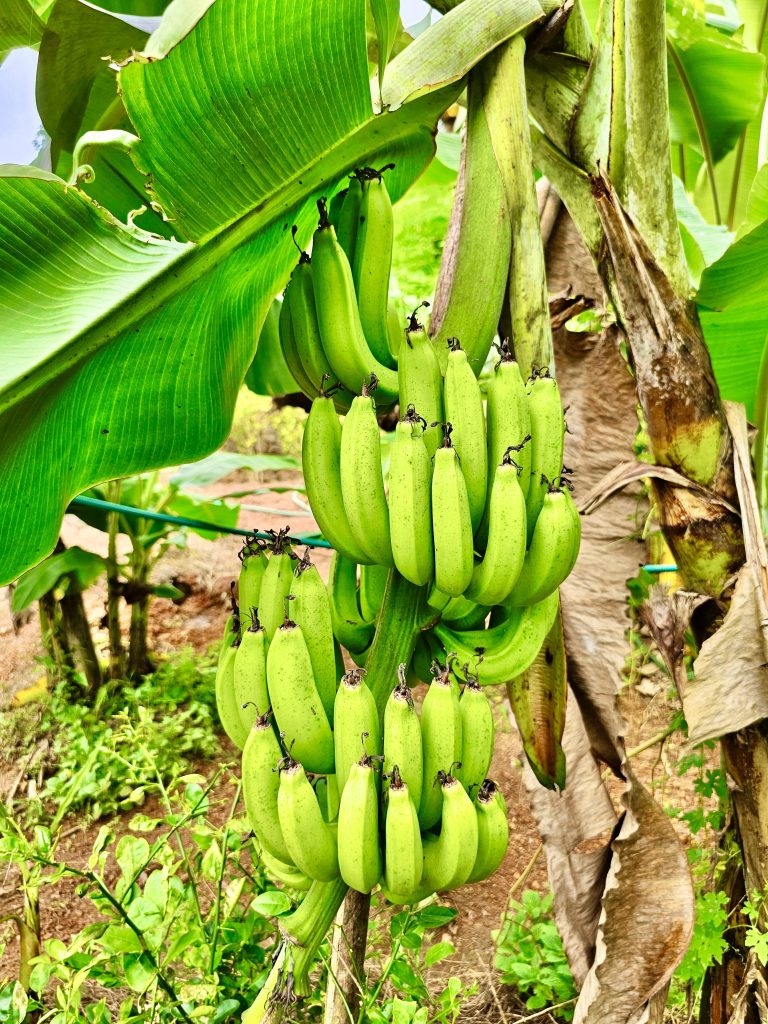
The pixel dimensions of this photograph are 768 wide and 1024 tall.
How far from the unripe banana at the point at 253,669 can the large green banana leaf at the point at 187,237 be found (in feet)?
0.62

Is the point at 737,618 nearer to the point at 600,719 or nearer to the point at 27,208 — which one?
the point at 600,719

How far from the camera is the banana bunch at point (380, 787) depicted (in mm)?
619

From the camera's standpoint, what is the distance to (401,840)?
61 centimetres

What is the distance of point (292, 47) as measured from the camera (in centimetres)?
61

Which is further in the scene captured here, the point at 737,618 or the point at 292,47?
the point at 737,618

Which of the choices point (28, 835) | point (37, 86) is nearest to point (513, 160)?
point (37, 86)

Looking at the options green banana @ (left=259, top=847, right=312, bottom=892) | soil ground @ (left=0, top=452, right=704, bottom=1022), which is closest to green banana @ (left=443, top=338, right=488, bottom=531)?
green banana @ (left=259, top=847, right=312, bottom=892)

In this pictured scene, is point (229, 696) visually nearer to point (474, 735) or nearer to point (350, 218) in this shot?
point (474, 735)

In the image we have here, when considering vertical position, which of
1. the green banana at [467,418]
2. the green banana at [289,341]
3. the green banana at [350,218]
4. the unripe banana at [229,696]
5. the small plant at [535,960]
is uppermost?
the green banana at [350,218]

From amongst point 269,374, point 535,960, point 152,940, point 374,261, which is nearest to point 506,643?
point 374,261

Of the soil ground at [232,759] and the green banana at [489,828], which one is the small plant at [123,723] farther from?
the green banana at [489,828]

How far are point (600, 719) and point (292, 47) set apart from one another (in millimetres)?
735

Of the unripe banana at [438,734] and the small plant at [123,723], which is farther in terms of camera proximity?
the small plant at [123,723]


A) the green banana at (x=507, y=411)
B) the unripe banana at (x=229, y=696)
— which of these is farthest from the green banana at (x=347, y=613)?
the green banana at (x=507, y=411)
